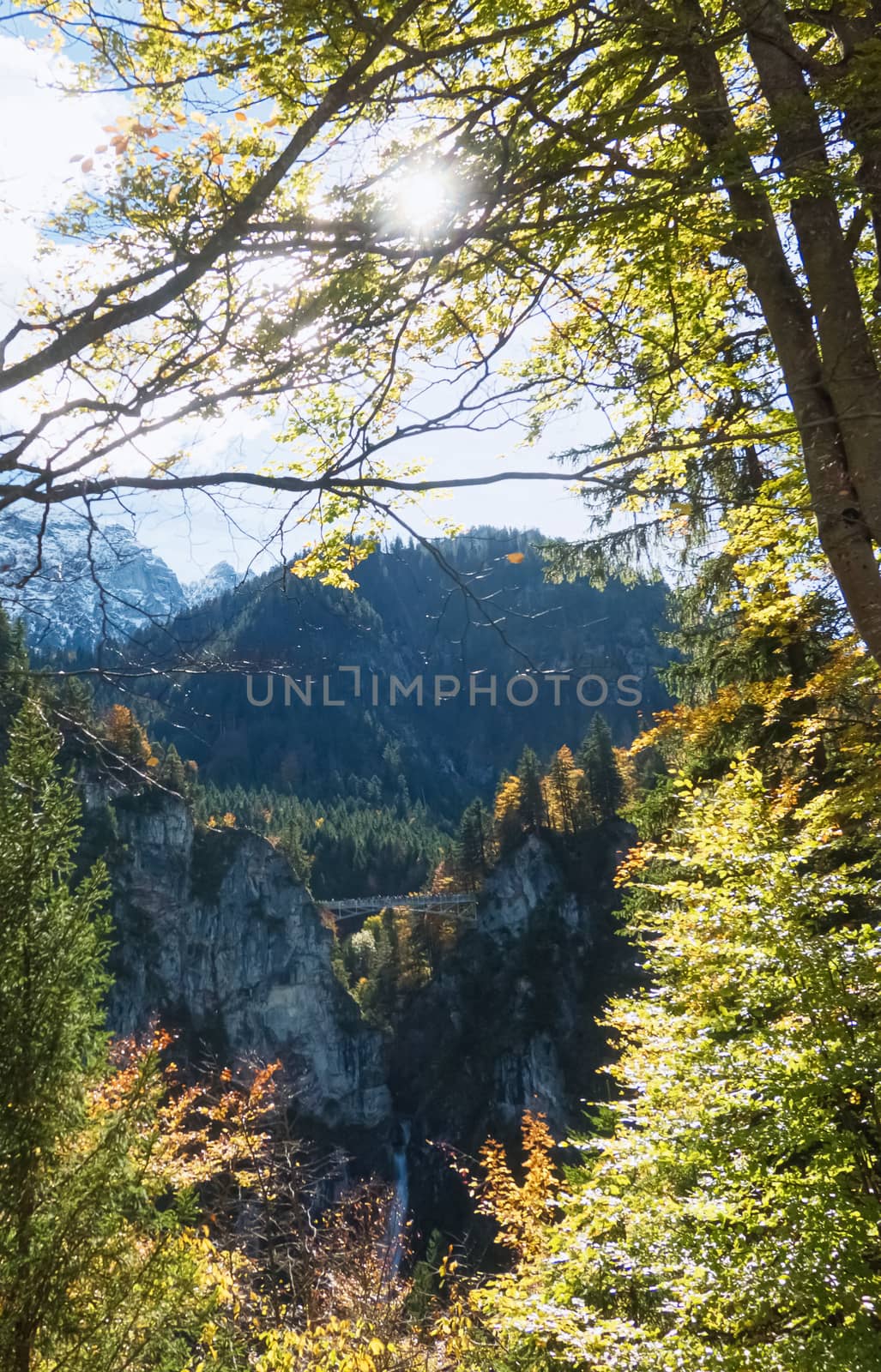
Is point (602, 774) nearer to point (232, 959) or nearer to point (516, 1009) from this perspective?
point (516, 1009)

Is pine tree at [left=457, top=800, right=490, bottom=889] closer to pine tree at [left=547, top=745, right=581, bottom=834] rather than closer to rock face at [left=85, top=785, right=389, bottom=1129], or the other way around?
pine tree at [left=547, top=745, right=581, bottom=834]

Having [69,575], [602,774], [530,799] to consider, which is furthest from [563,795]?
[69,575]

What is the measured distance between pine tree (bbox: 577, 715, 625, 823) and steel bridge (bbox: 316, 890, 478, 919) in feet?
36.2

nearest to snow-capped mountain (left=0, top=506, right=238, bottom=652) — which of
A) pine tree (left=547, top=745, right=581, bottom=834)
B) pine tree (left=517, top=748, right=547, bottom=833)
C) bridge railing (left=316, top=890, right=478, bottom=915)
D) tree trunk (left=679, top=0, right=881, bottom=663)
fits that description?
tree trunk (left=679, top=0, right=881, bottom=663)

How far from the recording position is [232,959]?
4666 cm

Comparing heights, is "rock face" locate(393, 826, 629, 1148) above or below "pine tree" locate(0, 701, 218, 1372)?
below

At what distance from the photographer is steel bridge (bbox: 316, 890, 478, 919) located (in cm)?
5375

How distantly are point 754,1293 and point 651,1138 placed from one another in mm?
1069

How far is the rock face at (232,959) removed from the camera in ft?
139

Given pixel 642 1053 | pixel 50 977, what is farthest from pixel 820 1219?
pixel 50 977

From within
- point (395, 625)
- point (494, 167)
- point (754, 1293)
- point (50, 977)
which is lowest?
point (754, 1293)

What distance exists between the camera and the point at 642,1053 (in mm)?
7324

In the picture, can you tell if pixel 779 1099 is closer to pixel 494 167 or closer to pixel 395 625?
pixel 494 167

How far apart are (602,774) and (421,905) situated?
1891 cm
